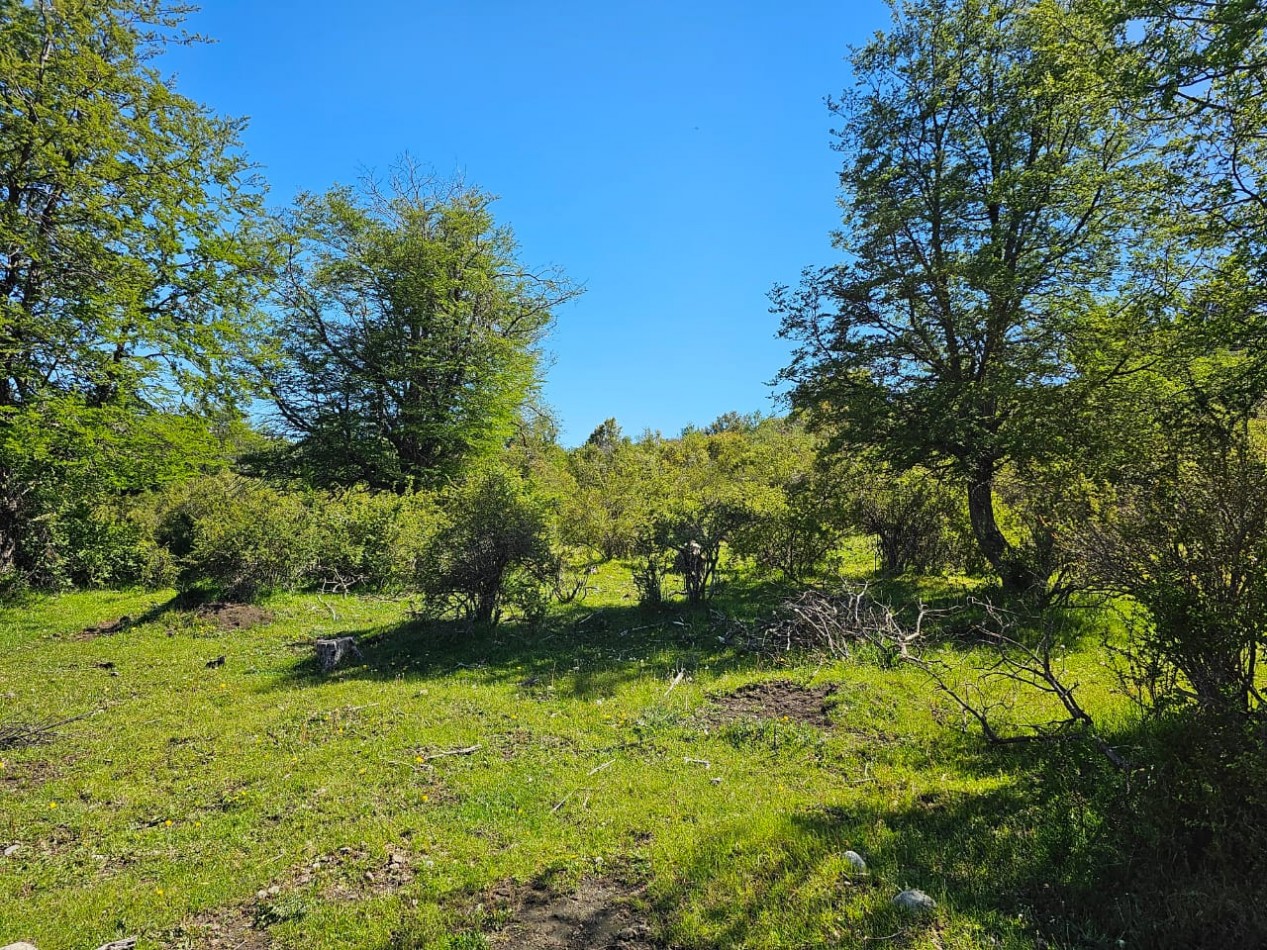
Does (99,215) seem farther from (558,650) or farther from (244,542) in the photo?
(558,650)

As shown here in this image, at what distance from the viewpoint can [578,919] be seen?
3.63 m

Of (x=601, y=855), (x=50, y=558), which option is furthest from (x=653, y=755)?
(x=50, y=558)

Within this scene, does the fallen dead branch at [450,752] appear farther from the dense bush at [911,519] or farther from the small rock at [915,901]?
the dense bush at [911,519]

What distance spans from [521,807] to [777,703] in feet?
11.0

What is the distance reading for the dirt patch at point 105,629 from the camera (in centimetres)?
1246

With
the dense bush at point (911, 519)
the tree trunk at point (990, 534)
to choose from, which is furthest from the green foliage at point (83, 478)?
the tree trunk at point (990, 534)

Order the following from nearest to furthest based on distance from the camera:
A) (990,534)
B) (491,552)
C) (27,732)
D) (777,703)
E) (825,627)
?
(777,703) < (27,732) < (825,627) < (491,552) < (990,534)

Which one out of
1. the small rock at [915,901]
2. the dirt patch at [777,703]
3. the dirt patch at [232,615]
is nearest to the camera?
the small rock at [915,901]

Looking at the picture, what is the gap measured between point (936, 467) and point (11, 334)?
1974 cm

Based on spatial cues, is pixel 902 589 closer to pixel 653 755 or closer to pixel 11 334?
pixel 653 755

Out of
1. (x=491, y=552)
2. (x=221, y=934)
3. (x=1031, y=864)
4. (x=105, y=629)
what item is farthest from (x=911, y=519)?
(x=105, y=629)

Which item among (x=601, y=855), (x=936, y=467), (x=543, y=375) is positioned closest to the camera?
(x=601, y=855)

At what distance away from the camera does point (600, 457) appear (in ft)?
155

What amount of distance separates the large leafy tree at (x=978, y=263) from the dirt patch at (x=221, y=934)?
10847mm
